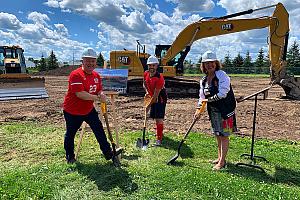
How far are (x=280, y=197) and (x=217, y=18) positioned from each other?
38.5 ft

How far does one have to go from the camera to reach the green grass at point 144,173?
430cm

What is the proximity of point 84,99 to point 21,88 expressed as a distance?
10.5 m

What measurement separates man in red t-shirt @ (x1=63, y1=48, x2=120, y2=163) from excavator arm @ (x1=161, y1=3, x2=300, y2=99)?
10096 mm

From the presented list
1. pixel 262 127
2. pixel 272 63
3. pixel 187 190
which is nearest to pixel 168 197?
pixel 187 190

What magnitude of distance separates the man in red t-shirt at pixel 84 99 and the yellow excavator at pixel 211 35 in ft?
28.1

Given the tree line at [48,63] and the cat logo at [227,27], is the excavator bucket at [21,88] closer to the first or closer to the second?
the cat logo at [227,27]

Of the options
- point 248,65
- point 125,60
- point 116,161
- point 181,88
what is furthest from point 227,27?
point 248,65

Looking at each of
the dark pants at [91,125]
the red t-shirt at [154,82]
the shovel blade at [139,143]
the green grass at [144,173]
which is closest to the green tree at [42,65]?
the green grass at [144,173]

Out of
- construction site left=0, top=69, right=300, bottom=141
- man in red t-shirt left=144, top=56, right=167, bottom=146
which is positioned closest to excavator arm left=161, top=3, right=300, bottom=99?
construction site left=0, top=69, right=300, bottom=141

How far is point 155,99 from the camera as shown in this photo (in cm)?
679

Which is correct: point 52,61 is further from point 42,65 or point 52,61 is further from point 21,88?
point 21,88

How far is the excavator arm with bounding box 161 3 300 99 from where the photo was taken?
44.4 feet

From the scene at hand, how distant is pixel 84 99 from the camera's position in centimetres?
508

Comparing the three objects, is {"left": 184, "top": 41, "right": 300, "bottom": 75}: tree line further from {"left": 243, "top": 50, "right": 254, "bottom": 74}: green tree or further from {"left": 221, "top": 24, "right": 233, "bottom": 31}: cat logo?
{"left": 221, "top": 24, "right": 233, "bottom": 31}: cat logo
